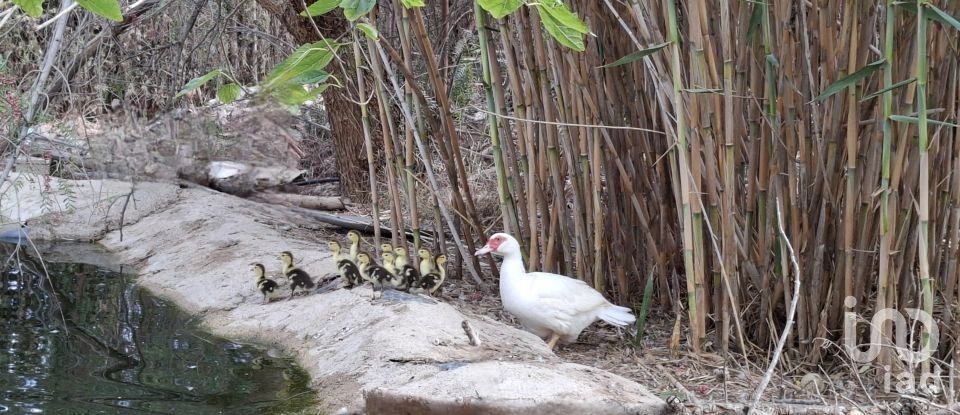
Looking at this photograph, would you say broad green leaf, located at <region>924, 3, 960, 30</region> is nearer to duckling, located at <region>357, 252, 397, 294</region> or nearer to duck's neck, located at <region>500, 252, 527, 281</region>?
duck's neck, located at <region>500, 252, 527, 281</region>

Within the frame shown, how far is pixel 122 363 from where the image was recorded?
12.1 ft

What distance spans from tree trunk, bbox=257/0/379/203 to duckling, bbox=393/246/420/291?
7.41ft

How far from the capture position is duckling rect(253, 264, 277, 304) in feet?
14.7

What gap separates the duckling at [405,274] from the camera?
14.5 feet

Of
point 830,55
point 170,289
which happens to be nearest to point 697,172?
point 830,55

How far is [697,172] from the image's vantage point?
350cm

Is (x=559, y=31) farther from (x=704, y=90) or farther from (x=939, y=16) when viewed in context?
(x=939, y=16)

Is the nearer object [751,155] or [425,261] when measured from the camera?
[751,155]

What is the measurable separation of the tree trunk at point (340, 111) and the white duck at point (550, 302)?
2673 millimetres

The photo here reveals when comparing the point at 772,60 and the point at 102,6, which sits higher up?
the point at 102,6

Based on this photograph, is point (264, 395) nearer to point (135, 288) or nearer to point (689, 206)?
point (689, 206)

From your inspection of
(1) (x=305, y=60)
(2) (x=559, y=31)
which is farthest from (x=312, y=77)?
(2) (x=559, y=31)

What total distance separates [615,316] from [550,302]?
321 millimetres

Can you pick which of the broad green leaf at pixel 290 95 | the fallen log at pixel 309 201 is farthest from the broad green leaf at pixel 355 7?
the fallen log at pixel 309 201
